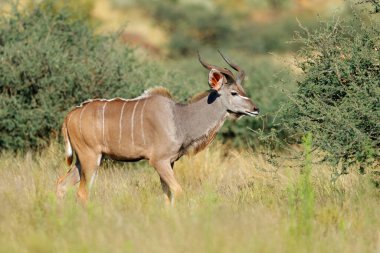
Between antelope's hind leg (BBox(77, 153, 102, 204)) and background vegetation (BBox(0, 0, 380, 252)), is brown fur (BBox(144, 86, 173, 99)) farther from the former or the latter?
background vegetation (BBox(0, 0, 380, 252))

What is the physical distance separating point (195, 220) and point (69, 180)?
289 cm

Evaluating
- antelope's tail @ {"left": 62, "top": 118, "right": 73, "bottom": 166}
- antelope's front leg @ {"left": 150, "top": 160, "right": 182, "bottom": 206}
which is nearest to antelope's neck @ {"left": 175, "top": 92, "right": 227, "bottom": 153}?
antelope's front leg @ {"left": 150, "top": 160, "right": 182, "bottom": 206}

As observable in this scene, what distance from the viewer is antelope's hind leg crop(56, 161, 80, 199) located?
25.2ft

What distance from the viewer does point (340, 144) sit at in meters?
6.93

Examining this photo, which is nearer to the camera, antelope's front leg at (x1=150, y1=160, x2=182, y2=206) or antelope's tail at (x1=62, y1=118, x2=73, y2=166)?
antelope's front leg at (x1=150, y1=160, x2=182, y2=206)

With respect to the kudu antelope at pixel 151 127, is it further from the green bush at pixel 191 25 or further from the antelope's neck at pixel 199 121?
the green bush at pixel 191 25

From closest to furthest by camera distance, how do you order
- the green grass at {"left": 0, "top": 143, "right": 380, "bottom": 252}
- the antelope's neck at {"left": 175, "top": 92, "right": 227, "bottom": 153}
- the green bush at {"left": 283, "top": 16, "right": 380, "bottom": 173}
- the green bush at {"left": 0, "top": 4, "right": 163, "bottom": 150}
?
the green grass at {"left": 0, "top": 143, "right": 380, "bottom": 252}
the green bush at {"left": 283, "top": 16, "right": 380, "bottom": 173}
the antelope's neck at {"left": 175, "top": 92, "right": 227, "bottom": 153}
the green bush at {"left": 0, "top": 4, "right": 163, "bottom": 150}

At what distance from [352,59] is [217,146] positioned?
4.17 m

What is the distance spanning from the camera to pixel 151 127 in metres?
7.46

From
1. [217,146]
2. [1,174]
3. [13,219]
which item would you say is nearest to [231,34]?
[217,146]

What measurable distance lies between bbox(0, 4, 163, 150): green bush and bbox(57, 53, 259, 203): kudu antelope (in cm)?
242

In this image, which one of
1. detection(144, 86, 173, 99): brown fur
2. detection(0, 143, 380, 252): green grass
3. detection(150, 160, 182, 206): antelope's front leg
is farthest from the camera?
detection(144, 86, 173, 99): brown fur

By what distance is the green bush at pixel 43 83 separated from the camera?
32.7ft

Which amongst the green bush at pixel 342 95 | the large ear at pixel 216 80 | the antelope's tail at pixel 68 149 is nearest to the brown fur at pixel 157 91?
the large ear at pixel 216 80
